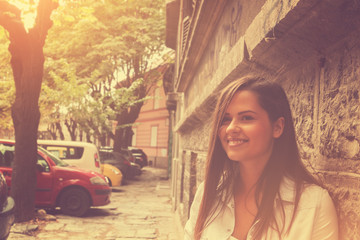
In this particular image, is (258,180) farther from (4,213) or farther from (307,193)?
(4,213)

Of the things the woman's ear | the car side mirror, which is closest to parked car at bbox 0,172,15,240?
the woman's ear

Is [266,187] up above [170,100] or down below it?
below

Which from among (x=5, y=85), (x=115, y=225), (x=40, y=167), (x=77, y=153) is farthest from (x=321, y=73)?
(x=5, y=85)

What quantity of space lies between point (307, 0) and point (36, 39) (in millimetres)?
8615

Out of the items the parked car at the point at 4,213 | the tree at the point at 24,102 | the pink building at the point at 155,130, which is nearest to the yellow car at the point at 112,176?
the tree at the point at 24,102

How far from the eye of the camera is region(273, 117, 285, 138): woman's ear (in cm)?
165

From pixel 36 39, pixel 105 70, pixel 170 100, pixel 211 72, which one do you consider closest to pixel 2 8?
pixel 36 39

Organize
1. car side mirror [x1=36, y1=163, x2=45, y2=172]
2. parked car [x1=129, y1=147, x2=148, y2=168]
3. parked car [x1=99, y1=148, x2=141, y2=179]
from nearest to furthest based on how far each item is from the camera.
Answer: car side mirror [x1=36, y1=163, x2=45, y2=172], parked car [x1=99, y1=148, x2=141, y2=179], parked car [x1=129, y1=147, x2=148, y2=168]

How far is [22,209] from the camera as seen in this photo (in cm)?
862

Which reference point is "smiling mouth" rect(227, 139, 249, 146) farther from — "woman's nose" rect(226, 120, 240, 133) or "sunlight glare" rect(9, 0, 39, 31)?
"sunlight glare" rect(9, 0, 39, 31)

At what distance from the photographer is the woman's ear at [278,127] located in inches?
65.1

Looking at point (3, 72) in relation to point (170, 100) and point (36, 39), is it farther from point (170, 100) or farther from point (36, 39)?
point (36, 39)

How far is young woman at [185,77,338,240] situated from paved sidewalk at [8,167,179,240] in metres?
6.37

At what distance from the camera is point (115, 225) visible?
9203 millimetres
